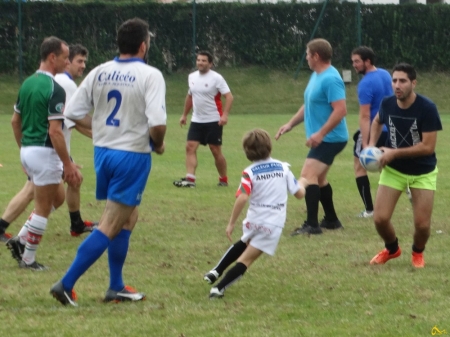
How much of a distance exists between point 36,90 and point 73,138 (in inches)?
533

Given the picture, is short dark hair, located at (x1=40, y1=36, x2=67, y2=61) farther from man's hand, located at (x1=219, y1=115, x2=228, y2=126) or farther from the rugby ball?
man's hand, located at (x1=219, y1=115, x2=228, y2=126)

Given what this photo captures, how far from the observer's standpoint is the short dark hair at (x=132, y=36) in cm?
651

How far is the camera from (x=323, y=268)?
8062 mm

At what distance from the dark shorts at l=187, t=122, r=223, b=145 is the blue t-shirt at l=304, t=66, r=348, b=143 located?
453cm

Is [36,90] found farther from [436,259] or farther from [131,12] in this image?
[131,12]

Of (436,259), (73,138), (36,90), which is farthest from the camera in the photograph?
(73,138)

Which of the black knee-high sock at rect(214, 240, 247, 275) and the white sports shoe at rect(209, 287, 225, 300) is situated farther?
the black knee-high sock at rect(214, 240, 247, 275)

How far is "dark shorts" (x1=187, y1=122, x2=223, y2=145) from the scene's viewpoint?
1444 cm

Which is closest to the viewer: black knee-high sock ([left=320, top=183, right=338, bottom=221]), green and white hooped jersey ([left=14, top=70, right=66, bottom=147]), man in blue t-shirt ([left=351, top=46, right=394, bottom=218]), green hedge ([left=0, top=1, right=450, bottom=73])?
green and white hooped jersey ([left=14, top=70, right=66, bottom=147])

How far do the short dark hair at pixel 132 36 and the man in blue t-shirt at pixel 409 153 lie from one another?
2.36 m

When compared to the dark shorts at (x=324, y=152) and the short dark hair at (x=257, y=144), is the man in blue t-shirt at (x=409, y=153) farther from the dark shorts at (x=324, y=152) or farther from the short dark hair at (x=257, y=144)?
the dark shorts at (x=324, y=152)

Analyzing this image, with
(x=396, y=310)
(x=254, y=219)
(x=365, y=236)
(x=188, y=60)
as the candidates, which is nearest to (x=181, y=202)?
(x=365, y=236)

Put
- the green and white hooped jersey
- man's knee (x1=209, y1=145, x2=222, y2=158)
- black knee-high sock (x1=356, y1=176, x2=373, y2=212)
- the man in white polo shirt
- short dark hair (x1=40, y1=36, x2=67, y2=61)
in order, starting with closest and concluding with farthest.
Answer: the green and white hooped jersey, short dark hair (x1=40, y1=36, x2=67, y2=61), black knee-high sock (x1=356, y1=176, x2=373, y2=212), man's knee (x1=209, y1=145, x2=222, y2=158), the man in white polo shirt

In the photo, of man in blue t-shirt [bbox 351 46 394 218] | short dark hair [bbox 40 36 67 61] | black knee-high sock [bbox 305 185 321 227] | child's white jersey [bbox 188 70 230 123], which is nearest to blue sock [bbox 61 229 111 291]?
short dark hair [bbox 40 36 67 61]
